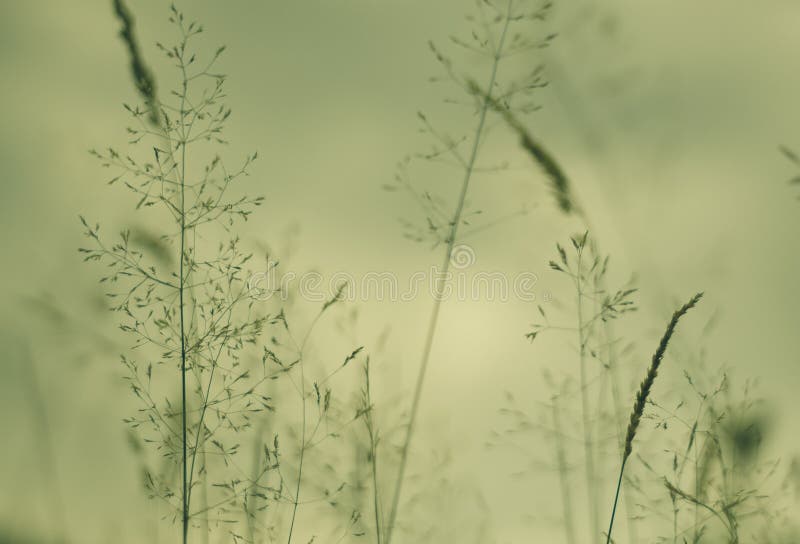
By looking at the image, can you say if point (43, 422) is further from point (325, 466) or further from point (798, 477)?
point (798, 477)

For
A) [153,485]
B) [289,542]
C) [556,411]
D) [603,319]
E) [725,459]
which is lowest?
[289,542]

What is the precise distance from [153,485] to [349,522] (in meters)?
0.71

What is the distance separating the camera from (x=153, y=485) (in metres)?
2.58

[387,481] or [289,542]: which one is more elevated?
[387,481]

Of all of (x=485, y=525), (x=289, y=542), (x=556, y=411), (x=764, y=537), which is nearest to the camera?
(x=289, y=542)

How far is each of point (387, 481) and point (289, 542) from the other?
563 millimetres

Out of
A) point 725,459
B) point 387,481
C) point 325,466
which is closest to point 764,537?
point 725,459

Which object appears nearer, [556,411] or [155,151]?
[155,151]

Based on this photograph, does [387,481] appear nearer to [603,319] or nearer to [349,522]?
[349,522]

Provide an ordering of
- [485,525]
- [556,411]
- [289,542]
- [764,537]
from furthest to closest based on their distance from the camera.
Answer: [485,525] < [556,411] < [764,537] < [289,542]

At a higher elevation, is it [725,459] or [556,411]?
[556,411]

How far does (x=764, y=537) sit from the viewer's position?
2680 millimetres

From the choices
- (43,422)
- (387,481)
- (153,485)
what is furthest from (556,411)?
(43,422)

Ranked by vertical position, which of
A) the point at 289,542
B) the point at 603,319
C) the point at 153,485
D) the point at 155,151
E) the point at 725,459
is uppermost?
the point at 155,151
